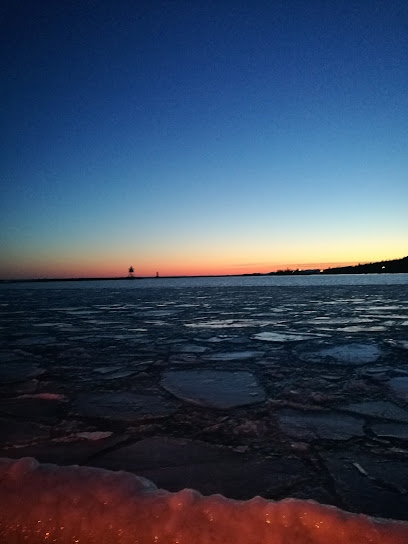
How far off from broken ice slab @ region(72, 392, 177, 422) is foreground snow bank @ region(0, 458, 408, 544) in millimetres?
759

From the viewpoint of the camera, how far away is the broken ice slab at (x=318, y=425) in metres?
1.54

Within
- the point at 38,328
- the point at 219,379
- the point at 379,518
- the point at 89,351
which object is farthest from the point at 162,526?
the point at 38,328

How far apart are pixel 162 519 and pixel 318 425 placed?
1026mm

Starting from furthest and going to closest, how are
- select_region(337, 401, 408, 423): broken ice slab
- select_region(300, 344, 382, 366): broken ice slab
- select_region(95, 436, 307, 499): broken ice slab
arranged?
1. select_region(300, 344, 382, 366): broken ice slab
2. select_region(337, 401, 408, 423): broken ice slab
3. select_region(95, 436, 307, 499): broken ice slab

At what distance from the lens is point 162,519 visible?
2.99 ft

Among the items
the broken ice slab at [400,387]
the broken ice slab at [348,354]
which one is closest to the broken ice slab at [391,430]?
the broken ice slab at [400,387]

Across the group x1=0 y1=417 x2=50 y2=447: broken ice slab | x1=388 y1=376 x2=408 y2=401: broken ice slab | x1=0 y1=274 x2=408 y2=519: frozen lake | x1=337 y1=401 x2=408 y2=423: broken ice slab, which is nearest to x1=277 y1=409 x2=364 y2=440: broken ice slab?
x1=0 y1=274 x2=408 y2=519: frozen lake

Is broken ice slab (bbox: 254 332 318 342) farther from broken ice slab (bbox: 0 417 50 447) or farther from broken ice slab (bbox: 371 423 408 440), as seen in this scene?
broken ice slab (bbox: 0 417 50 447)

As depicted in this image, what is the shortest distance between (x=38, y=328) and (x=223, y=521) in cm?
529

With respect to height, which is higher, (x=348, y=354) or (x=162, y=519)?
(x=162, y=519)

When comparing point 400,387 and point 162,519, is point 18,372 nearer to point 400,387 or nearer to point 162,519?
point 162,519

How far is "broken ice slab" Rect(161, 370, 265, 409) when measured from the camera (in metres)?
2.02

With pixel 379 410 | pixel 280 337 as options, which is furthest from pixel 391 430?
pixel 280 337

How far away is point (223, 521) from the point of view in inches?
35.6
